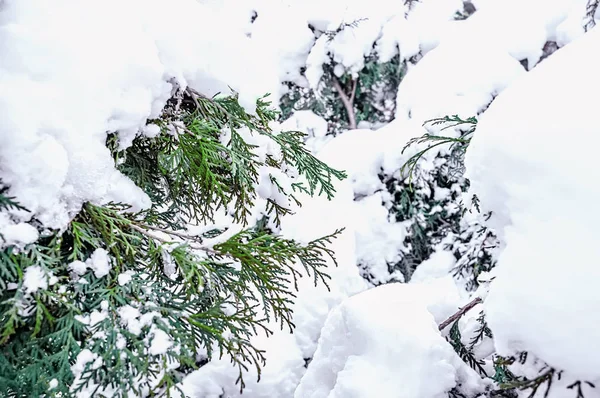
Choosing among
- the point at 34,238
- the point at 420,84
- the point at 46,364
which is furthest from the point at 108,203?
the point at 420,84

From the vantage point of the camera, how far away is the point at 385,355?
2.51 m

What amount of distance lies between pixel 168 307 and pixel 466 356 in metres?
2.00

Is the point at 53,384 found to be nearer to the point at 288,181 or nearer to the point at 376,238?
the point at 288,181

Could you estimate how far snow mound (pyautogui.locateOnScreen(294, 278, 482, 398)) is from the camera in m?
2.40

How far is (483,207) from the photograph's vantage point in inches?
75.4

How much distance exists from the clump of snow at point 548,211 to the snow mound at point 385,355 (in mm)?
884

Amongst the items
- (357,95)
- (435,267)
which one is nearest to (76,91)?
(435,267)

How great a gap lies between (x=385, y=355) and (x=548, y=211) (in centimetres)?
137

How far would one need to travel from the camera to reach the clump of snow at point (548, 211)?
1447 mm

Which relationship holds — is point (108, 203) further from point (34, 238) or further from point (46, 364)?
point (46, 364)

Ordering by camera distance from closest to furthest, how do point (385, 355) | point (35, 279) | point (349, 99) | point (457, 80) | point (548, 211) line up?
point (548, 211) < point (35, 279) < point (385, 355) < point (457, 80) < point (349, 99)

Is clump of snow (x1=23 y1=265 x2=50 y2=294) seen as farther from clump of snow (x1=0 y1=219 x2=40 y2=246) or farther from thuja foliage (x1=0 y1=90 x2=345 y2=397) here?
clump of snow (x1=0 y1=219 x2=40 y2=246)

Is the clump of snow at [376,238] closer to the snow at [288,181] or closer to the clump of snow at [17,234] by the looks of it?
the snow at [288,181]

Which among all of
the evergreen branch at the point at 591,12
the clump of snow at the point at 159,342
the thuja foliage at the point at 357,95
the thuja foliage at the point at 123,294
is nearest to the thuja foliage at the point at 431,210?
the evergreen branch at the point at 591,12
